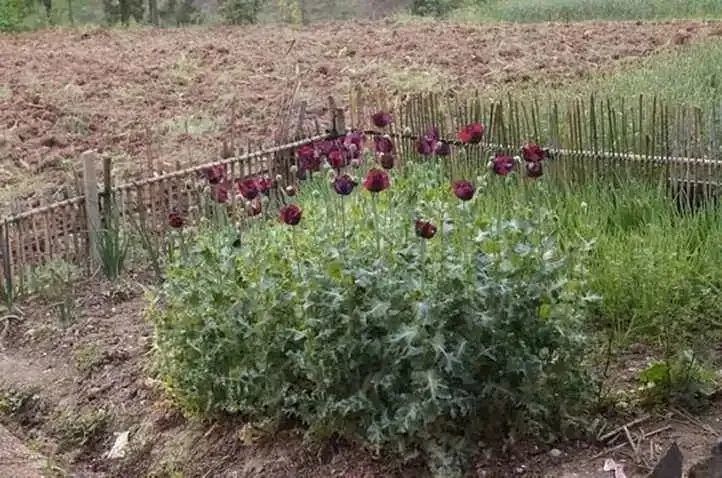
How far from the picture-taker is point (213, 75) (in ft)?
45.2

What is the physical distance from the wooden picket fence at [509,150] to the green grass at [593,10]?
14519mm

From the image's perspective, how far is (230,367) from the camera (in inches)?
146

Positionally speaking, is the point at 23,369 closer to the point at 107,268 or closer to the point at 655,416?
the point at 107,268

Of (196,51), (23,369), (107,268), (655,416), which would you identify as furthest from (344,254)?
(196,51)

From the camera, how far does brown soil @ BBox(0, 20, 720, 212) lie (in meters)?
9.63

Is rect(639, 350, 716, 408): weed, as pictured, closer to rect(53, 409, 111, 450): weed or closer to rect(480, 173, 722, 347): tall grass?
rect(480, 173, 722, 347): tall grass

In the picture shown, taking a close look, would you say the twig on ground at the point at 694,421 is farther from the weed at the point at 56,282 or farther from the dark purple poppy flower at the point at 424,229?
the weed at the point at 56,282

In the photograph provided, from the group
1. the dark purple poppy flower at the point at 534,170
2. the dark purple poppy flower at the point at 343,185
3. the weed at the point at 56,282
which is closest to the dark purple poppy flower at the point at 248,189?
the dark purple poppy flower at the point at 343,185

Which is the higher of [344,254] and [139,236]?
[344,254]

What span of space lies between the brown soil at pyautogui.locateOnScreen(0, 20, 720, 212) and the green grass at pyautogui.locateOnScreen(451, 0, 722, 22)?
3.95 meters

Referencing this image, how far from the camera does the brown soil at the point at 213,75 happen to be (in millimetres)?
9633

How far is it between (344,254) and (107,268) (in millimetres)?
2673

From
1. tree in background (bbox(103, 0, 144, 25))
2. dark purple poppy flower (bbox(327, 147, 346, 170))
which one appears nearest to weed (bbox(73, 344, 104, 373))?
dark purple poppy flower (bbox(327, 147, 346, 170))

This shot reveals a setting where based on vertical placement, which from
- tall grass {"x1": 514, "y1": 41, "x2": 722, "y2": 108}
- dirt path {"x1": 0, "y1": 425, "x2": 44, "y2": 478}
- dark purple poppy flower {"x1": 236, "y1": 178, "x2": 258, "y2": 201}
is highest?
dark purple poppy flower {"x1": 236, "y1": 178, "x2": 258, "y2": 201}
